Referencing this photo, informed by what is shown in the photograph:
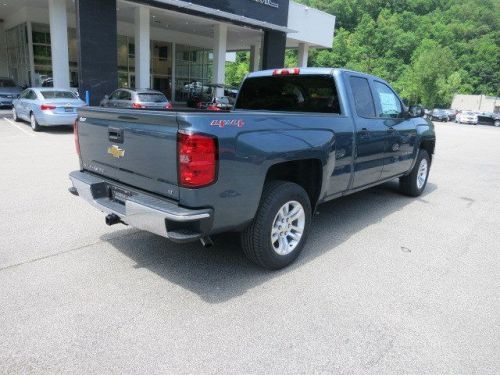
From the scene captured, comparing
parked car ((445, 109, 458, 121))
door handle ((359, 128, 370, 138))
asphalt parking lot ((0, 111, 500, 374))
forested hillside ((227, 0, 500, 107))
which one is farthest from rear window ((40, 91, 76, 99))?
forested hillside ((227, 0, 500, 107))

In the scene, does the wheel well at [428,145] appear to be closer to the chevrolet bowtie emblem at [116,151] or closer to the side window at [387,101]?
the side window at [387,101]

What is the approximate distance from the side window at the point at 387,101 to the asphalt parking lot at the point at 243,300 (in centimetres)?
154

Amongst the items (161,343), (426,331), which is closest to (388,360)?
(426,331)

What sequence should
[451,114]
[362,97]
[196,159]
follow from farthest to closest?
[451,114] < [362,97] < [196,159]

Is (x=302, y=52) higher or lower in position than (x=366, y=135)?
higher

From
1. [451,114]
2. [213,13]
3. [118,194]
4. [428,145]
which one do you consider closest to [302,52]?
[213,13]

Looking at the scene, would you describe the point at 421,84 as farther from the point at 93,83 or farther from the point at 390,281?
the point at 390,281

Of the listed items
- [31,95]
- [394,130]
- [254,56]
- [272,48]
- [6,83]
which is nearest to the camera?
[394,130]

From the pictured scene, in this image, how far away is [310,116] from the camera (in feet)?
13.3

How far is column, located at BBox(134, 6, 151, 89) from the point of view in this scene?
20984 millimetres

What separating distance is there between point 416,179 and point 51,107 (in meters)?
11.4

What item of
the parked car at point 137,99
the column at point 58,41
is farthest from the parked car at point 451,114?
the column at point 58,41

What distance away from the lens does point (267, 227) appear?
3.63 metres

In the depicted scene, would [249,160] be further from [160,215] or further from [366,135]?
[366,135]
